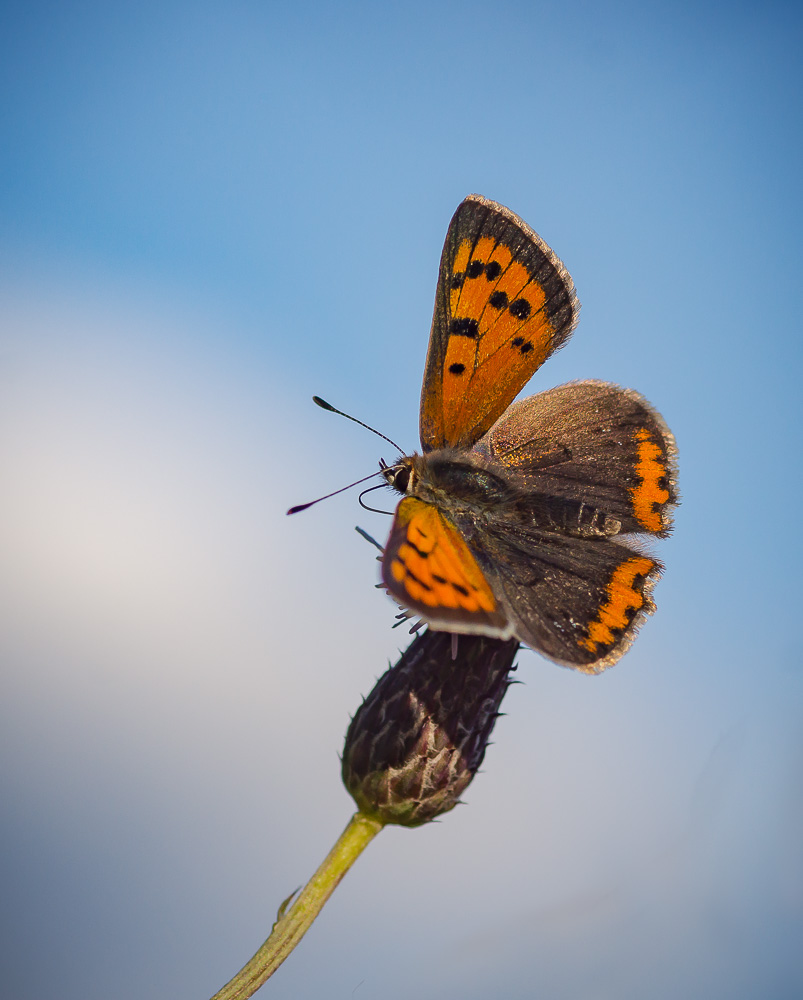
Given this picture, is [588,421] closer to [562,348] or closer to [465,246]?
[562,348]

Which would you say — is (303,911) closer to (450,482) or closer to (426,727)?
(426,727)

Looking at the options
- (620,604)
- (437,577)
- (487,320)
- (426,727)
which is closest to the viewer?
(437,577)

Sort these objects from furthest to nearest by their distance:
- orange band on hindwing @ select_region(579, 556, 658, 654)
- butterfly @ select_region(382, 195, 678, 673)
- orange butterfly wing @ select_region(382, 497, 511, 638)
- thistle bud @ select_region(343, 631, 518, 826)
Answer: butterfly @ select_region(382, 195, 678, 673), orange band on hindwing @ select_region(579, 556, 658, 654), thistle bud @ select_region(343, 631, 518, 826), orange butterfly wing @ select_region(382, 497, 511, 638)

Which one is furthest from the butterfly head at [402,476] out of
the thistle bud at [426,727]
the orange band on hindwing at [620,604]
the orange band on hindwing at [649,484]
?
the orange band on hindwing at [649,484]

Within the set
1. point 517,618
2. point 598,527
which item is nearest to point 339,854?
point 517,618

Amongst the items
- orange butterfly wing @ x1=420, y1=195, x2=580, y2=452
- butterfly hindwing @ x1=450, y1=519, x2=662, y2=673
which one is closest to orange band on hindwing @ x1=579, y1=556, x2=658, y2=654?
butterfly hindwing @ x1=450, y1=519, x2=662, y2=673

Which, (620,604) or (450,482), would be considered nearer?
(620,604)

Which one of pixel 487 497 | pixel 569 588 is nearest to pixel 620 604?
pixel 569 588

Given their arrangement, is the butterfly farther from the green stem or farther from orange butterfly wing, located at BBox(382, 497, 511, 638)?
the green stem
